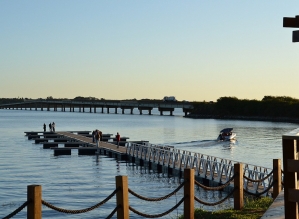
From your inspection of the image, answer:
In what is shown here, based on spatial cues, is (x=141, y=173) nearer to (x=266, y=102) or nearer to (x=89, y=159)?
(x=89, y=159)

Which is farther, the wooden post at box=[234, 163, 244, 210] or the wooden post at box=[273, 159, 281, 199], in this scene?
the wooden post at box=[273, 159, 281, 199]

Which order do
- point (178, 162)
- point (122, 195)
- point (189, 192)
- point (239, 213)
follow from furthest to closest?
point (178, 162) → point (239, 213) → point (189, 192) → point (122, 195)

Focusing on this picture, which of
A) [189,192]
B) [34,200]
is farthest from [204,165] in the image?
[34,200]

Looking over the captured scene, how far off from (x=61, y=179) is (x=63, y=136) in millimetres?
42262

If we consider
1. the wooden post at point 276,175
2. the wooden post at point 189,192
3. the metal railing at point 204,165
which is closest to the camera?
Answer: the wooden post at point 189,192

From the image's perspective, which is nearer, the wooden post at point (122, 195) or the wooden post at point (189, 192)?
the wooden post at point (122, 195)

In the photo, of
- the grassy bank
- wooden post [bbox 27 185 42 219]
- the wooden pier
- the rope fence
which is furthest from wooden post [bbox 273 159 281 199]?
wooden post [bbox 27 185 42 219]

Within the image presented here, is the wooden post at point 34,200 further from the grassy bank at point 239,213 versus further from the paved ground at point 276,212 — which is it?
the grassy bank at point 239,213

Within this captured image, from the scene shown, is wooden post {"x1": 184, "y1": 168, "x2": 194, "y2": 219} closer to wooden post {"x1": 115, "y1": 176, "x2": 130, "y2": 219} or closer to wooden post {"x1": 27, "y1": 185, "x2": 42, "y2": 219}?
wooden post {"x1": 115, "y1": 176, "x2": 130, "y2": 219}

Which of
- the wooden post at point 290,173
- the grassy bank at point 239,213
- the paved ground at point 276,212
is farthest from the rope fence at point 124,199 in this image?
the wooden post at point 290,173

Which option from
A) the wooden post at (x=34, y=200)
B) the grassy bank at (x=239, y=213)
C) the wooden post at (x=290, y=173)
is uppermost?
the wooden post at (x=290, y=173)

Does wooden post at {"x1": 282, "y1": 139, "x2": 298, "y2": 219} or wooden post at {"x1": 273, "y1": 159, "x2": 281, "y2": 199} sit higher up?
Result: wooden post at {"x1": 282, "y1": 139, "x2": 298, "y2": 219}

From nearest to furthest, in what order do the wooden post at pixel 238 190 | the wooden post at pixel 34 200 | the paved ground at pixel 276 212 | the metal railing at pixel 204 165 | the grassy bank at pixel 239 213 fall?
the wooden post at pixel 34 200 → the paved ground at pixel 276 212 → the grassy bank at pixel 239 213 → the wooden post at pixel 238 190 → the metal railing at pixel 204 165

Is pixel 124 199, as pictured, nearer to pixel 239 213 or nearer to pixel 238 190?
pixel 239 213
